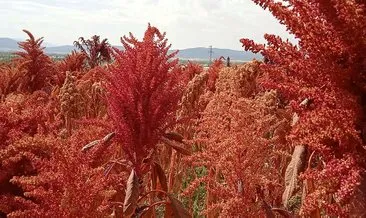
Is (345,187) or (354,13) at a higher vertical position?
(354,13)

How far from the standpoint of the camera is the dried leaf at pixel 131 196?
6.54 feet

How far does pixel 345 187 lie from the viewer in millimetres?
1200

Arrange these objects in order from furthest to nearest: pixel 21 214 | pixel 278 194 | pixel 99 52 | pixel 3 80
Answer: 1. pixel 99 52
2. pixel 3 80
3. pixel 278 194
4. pixel 21 214

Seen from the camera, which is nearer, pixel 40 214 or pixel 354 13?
pixel 354 13

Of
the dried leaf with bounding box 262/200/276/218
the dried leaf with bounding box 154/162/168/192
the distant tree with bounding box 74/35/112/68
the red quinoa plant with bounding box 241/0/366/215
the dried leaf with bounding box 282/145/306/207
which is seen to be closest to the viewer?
the red quinoa plant with bounding box 241/0/366/215

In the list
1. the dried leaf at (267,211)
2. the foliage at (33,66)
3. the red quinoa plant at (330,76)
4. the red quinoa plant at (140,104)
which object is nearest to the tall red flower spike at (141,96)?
the red quinoa plant at (140,104)

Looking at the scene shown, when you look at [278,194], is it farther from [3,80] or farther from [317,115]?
[3,80]

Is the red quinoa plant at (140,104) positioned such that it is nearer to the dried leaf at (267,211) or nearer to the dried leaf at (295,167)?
the dried leaf at (267,211)

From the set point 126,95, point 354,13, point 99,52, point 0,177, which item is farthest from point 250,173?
point 99,52

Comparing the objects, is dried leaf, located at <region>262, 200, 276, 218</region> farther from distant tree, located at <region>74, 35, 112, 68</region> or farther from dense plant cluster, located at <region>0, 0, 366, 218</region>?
distant tree, located at <region>74, 35, 112, 68</region>

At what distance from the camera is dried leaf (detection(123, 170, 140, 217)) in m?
1.99

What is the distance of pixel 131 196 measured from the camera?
203cm

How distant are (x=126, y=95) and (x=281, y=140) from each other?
203 cm

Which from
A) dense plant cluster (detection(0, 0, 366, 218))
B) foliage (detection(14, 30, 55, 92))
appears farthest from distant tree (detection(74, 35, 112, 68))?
dense plant cluster (detection(0, 0, 366, 218))
